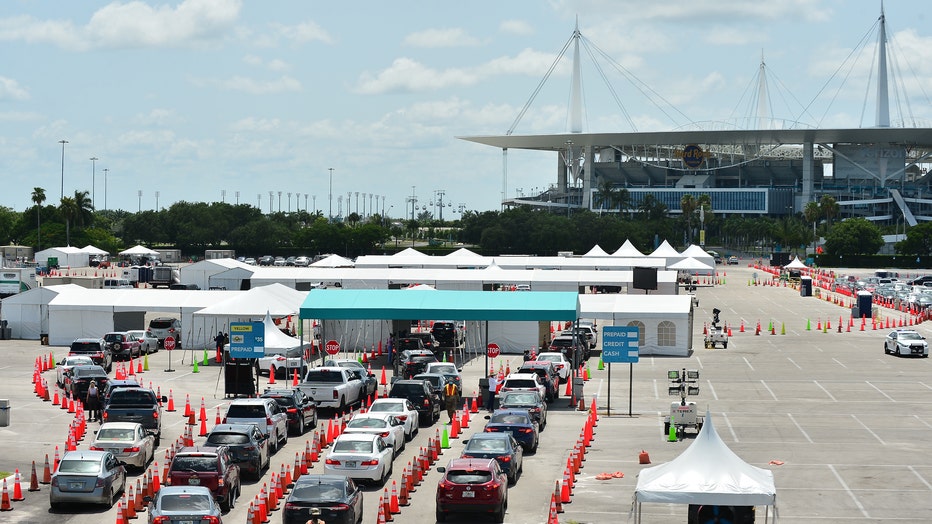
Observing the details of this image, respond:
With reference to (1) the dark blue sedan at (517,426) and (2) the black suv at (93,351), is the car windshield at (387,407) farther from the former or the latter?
(2) the black suv at (93,351)

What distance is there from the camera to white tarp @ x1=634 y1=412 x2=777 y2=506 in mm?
19562

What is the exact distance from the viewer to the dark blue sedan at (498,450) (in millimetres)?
25297

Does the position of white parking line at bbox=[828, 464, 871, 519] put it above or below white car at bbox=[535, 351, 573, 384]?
below

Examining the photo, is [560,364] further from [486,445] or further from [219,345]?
[486,445]

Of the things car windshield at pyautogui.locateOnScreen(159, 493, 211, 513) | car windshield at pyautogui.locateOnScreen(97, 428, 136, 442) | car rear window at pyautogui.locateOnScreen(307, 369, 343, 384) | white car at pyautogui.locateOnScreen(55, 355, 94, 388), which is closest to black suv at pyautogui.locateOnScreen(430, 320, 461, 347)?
white car at pyautogui.locateOnScreen(55, 355, 94, 388)

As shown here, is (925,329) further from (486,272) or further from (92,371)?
(92,371)

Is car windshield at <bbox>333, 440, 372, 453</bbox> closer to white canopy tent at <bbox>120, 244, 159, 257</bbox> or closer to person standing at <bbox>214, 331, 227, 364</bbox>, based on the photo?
person standing at <bbox>214, 331, 227, 364</bbox>

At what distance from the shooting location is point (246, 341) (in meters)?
40.7

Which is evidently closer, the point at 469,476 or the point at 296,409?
the point at 469,476

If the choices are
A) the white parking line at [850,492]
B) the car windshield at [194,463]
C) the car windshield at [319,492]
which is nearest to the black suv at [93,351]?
the car windshield at [194,463]

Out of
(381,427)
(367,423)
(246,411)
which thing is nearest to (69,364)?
(246,411)

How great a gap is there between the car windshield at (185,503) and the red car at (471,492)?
13.9ft

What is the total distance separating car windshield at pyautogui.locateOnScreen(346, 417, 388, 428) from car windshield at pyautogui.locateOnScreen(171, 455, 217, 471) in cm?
542

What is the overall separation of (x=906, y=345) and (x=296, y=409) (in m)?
31.6
